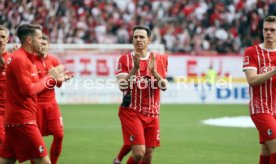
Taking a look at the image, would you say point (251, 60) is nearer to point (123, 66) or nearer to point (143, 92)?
point (143, 92)

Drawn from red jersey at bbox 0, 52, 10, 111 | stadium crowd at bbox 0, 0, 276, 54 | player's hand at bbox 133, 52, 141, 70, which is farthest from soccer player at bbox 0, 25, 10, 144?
stadium crowd at bbox 0, 0, 276, 54

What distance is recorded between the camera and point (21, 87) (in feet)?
26.8

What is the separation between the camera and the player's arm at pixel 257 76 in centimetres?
891

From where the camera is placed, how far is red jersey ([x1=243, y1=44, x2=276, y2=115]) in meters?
9.35

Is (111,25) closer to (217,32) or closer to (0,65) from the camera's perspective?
(217,32)

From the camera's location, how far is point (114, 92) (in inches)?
1144

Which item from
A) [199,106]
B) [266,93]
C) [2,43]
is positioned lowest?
[199,106]

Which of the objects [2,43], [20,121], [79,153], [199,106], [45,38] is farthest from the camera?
[199,106]

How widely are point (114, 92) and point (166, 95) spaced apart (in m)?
2.42

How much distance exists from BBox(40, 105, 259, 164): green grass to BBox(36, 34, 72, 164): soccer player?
1448 mm

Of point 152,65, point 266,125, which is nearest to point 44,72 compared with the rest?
point 152,65

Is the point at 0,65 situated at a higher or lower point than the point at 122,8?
lower

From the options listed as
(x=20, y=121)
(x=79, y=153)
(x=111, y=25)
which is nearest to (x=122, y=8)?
(x=111, y=25)

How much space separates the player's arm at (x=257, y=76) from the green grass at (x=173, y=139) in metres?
3.89
